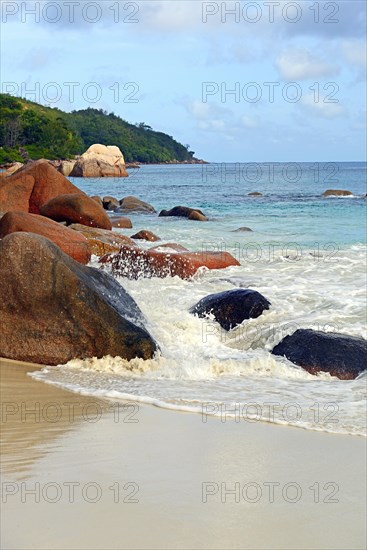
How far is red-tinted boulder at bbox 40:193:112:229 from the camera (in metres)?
16.8

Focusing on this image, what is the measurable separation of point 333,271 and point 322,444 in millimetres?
8908

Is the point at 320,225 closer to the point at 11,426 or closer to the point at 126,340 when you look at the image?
the point at 126,340

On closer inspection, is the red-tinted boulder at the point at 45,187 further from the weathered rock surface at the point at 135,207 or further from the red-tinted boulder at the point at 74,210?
the weathered rock surface at the point at 135,207

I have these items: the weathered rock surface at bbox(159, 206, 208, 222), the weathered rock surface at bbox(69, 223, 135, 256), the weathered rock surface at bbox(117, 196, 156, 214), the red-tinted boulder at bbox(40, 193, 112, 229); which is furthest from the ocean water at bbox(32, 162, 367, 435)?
the weathered rock surface at bbox(117, 196, 156, 214)

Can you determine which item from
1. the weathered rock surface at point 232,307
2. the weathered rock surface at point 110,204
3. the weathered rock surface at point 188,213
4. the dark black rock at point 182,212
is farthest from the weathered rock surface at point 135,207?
the weathered rock surface at point 232,307

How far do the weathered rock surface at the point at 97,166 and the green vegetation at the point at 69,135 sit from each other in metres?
10.0

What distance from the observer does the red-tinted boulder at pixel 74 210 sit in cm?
1675

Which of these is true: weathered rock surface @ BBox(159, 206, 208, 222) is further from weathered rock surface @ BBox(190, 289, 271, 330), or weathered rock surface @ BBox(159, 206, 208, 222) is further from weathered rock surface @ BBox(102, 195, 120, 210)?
weathered rock surface @ BBox(190, 289, 271, 330)

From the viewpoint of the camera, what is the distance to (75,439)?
445 cm

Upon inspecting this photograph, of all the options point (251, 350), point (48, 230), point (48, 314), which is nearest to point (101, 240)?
point (48, 230)

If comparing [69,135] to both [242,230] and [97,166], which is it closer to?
[97,166]

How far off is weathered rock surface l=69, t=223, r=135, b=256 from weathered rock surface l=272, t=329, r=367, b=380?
7.01 m

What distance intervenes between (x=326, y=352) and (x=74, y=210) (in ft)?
34.7

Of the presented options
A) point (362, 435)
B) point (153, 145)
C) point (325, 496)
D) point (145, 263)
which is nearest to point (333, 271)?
point (145, 263)
